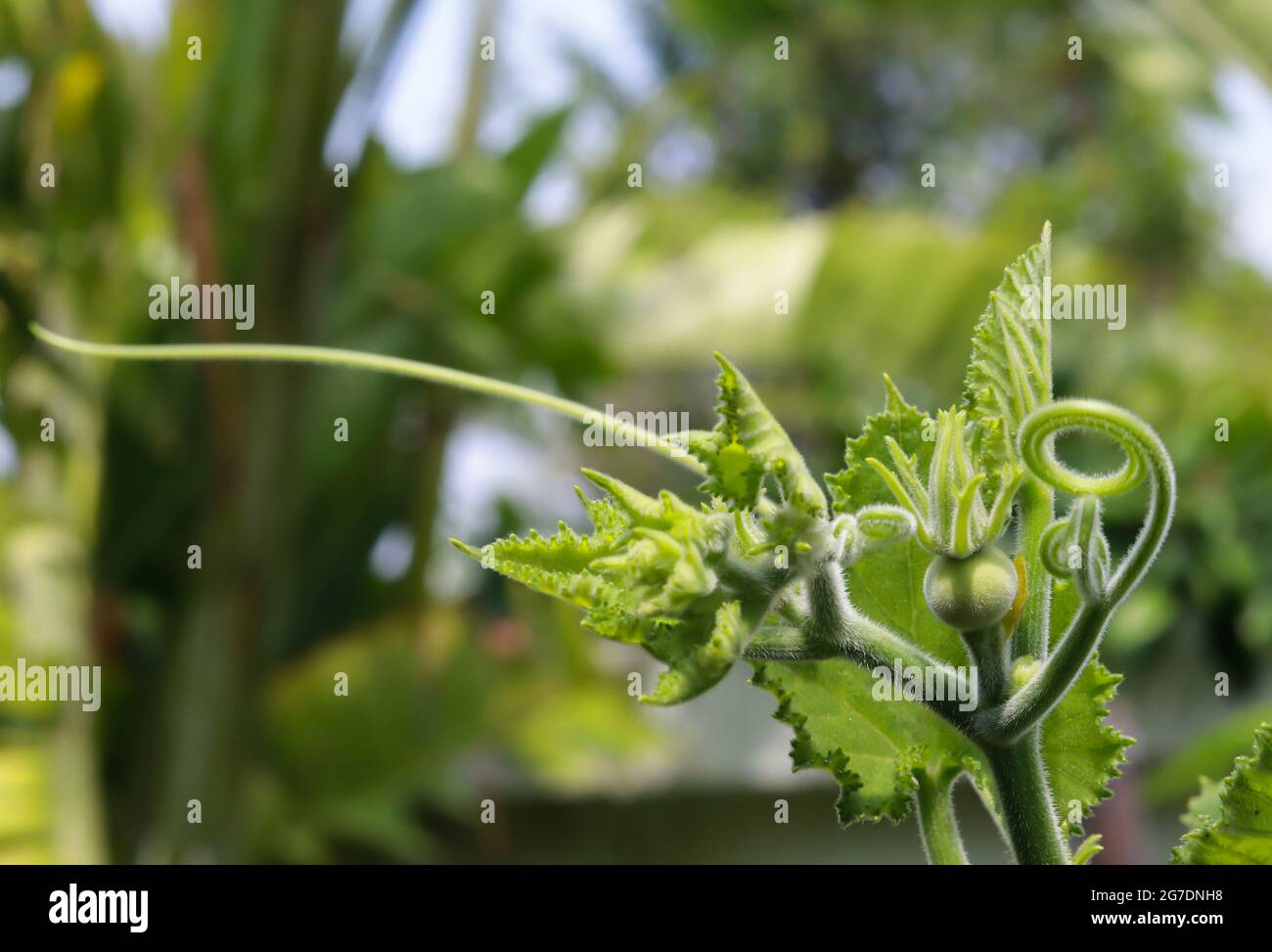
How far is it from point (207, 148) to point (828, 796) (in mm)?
2766

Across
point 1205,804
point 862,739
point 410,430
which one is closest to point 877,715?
point 862,739

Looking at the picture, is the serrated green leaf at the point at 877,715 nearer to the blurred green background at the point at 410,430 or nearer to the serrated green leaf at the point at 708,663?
the serrated green leaf at the point at 708,663

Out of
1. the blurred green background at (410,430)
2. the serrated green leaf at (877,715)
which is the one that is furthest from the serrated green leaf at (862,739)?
the blurred green background at (410,430)

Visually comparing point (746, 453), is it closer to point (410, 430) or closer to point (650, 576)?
point (650, 576)

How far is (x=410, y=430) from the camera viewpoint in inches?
156

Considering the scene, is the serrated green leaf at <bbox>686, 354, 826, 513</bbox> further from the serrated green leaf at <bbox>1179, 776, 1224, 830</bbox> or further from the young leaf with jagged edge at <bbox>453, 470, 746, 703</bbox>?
the serrated green leaf at <bbox>1179, 776, 1224, 830</bbox>

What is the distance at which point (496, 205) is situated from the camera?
3420 millimetres

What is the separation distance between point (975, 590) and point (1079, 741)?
0.10m

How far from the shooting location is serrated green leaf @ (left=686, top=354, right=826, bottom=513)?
0.32m

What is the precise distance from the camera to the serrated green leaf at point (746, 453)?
317mm

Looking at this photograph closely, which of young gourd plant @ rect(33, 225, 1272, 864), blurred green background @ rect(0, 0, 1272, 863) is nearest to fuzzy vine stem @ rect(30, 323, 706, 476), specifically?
young gourd plant @ rect(33, 225, 1272, 864)

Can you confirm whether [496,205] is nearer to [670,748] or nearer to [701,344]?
[701,344]

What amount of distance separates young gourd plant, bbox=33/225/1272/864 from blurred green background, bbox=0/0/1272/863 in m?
1.29
